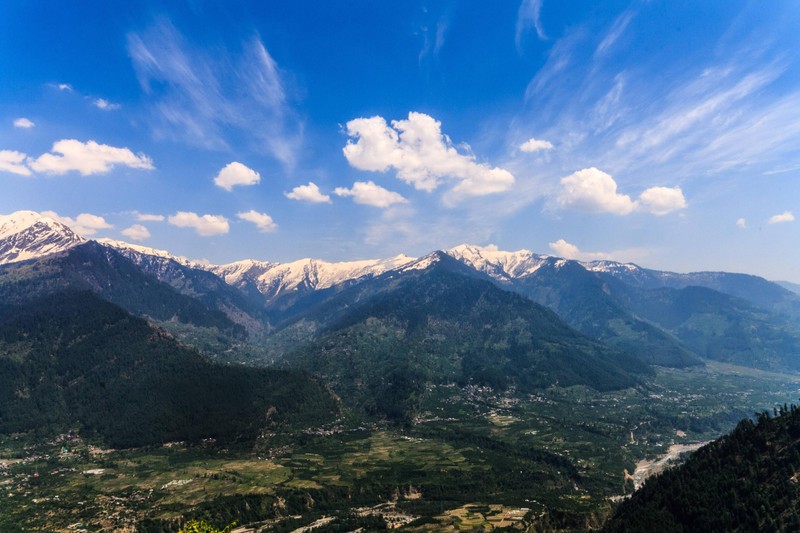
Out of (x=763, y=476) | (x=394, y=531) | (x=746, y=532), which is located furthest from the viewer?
(x=394, y=531)

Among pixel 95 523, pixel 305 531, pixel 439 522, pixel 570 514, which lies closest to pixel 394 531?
pixel 439 522

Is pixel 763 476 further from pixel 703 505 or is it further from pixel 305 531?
pixel 305 531

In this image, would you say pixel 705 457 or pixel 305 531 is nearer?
pixel 705 457

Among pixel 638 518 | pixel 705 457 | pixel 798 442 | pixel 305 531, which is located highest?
pixel 798 442

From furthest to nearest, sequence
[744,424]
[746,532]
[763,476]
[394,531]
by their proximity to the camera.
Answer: [394,531] → [744,424] → [763,476] → [746,532]

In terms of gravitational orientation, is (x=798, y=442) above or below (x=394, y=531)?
above

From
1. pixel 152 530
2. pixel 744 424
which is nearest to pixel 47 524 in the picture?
pixel 152 530
